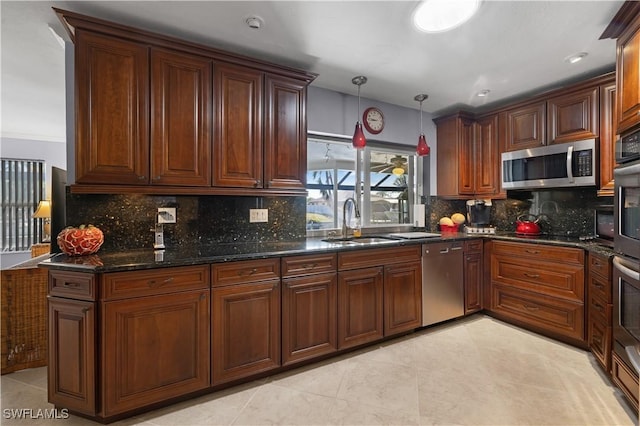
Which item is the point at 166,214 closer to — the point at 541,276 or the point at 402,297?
the point at 402,297

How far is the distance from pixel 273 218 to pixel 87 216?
1373 mm

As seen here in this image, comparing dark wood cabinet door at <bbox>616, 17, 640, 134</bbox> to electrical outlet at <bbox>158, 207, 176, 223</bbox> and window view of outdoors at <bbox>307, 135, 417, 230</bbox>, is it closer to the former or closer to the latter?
window view of outdoors at <bbox>307, 135, 417, 230</bbox>

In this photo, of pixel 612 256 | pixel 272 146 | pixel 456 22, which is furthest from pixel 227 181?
pixel 612 256

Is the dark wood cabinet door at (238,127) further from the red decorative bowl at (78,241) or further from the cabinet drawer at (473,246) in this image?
the cabinet drawer at (473,246)

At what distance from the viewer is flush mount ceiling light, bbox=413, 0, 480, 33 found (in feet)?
6.05

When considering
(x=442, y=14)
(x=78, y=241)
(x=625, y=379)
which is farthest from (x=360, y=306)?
(x=442, y=14)

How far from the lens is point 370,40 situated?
226 cm

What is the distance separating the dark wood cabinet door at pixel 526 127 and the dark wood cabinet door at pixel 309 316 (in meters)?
2.58

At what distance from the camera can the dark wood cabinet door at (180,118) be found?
209 centimetres

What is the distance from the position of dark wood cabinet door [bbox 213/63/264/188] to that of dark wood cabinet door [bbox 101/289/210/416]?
912mm

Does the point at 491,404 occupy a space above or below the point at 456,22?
below

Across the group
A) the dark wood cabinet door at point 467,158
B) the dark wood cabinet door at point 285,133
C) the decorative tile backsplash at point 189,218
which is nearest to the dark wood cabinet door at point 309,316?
the decorative tile backsplash at point 189,218

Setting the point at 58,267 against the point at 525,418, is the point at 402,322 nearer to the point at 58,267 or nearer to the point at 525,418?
the point at 525,418

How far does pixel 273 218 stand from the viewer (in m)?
2.85
